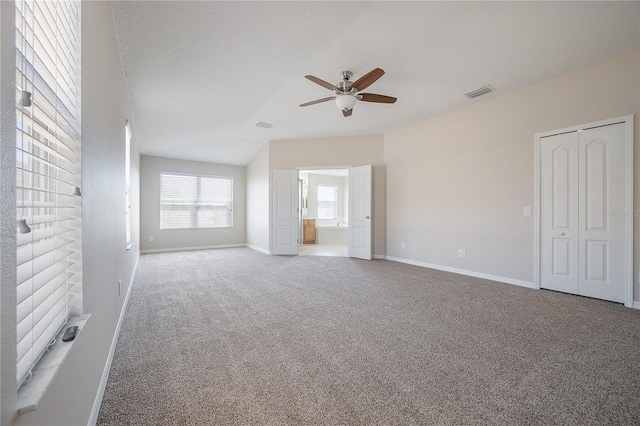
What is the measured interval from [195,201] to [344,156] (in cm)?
421

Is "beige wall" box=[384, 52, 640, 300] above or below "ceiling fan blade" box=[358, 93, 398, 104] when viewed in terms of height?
below

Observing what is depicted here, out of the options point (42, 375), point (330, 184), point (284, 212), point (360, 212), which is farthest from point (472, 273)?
point (330, 184)

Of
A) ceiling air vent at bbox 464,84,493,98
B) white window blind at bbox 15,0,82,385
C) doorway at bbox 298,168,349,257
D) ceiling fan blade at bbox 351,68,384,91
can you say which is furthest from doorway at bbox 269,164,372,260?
white window blind at bbox 15,0,82,385

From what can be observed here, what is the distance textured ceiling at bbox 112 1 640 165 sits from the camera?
2320 mm

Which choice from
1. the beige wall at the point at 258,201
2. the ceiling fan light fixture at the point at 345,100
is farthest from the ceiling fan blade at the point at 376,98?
the beige wall at the point at 258,201

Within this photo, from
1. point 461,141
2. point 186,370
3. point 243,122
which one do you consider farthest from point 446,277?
point 243,122

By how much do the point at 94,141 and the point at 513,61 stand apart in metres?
4.02

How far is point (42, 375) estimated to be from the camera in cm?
80

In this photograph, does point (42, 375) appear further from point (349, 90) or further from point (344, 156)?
point (344, 156)

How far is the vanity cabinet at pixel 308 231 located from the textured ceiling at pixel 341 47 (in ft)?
15.9

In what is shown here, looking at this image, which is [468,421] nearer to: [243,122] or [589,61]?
[589,61]

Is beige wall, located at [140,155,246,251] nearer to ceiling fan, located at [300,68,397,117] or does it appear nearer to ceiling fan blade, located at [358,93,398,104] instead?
ceiling fan, located at [300,68,397,117]

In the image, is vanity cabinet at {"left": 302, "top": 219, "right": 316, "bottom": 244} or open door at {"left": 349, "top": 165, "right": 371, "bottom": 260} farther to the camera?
vanity cabinet at {"left": 302, "top": 219, "right": 316, "bottom": 244}

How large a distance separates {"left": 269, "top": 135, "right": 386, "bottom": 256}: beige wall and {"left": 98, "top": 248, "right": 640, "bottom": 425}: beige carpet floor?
249cm
